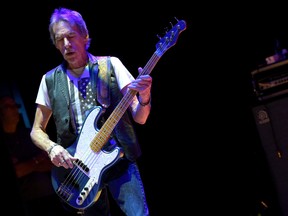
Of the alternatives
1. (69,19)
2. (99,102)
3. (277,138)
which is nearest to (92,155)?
(99,102)

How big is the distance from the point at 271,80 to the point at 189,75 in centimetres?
96

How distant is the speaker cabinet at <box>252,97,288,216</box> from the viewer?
136 inches

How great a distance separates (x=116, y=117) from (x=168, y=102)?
173 cm

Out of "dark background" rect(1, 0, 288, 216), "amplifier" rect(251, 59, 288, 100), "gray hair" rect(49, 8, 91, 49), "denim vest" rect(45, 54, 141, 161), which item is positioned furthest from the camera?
"dark background" rect(1, 0, 288, 216)

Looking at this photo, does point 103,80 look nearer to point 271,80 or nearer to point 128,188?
point 128,188

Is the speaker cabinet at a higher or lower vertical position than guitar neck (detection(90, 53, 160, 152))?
lower

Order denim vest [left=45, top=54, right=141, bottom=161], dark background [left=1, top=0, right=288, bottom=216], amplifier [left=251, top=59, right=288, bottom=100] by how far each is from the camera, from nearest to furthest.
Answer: denim vest [left=45, top=54, right=141, bottom=161] → amplifier [left=251, top=59, right=288, bottom=100] → dark background [left=1, top=0, right=288, bottom=216]

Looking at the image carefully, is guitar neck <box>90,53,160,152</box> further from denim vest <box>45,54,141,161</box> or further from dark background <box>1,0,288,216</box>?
dark background <box>1,0,288,216</box>

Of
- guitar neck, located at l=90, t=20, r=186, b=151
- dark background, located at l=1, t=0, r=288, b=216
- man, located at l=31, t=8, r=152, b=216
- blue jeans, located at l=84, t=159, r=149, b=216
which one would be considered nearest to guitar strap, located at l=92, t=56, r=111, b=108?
man, located at l=31, t=8, r=152, b=216

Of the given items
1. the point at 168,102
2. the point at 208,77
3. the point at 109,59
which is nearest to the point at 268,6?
the point at 208,77

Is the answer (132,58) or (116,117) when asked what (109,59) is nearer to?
(116,117)

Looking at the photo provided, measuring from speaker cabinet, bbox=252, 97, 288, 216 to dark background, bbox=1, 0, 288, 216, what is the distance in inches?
24.6

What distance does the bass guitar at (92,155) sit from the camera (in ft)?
8.47

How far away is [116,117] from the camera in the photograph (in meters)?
2.62
